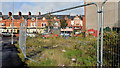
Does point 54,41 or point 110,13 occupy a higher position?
point 110,13

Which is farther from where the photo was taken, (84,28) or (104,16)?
(84,28)

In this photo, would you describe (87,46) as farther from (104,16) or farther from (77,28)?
(104,16)

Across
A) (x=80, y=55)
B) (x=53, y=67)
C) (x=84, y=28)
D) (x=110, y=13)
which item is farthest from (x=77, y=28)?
(x=53, y=67)

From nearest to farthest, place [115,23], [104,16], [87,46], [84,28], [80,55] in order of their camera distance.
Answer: [115,23], [104,16], [84,28], [87,46], [80,55]

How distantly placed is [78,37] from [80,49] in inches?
29.0

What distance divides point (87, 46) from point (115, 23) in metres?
1.68

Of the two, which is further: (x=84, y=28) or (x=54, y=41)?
Answer: (x=54, y=41)

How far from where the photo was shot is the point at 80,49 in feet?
14.8

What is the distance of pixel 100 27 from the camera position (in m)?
3.21

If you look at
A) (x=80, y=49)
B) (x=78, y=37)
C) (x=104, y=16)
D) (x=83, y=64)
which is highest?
(x=104, y=16)

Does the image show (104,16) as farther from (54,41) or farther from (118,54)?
(54,41)

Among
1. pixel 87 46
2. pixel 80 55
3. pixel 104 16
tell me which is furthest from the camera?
pixel 80 55

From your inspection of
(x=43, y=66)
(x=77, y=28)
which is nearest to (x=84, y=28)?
(x=77, y=28)

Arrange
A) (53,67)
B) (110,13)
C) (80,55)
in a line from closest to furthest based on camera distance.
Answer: (110,13) < (80,55) < (53,67)
